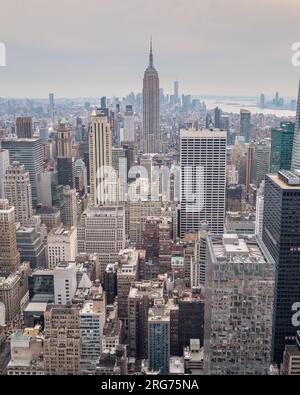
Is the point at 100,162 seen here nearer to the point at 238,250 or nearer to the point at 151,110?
the point at 151,110

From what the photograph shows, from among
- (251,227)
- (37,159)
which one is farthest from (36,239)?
(251,227)

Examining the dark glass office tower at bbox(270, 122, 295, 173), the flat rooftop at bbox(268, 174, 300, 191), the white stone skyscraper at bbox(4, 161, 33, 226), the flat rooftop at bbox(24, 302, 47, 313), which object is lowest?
the flat rooftop at bbox(24, 302, 47, 313)

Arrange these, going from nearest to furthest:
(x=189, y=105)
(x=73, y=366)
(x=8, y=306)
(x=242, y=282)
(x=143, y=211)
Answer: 1. (x=242, y=282)
2. (x=73, y=366)
3. (x=189, y=105)
4. (x=8, y=306)
5. (x=143, y=211)

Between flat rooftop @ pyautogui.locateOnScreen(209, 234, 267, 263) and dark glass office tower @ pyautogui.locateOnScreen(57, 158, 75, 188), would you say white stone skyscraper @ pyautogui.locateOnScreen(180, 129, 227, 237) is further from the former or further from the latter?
flat rooftop @ pyautogui.locateOnScreen(209, 234, 267, 263)

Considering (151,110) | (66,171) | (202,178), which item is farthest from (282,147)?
(66,171)

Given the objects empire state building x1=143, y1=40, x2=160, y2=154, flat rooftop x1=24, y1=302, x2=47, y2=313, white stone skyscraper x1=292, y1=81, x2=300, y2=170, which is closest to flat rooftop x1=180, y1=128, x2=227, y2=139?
empire state building x1=143, y1=40, x2=160, y2=154

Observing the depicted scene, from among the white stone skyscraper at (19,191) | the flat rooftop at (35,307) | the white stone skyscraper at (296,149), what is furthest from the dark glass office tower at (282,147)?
the white stone skyscraper at (19,191)

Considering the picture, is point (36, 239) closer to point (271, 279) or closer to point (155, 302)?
point (155, 302)
